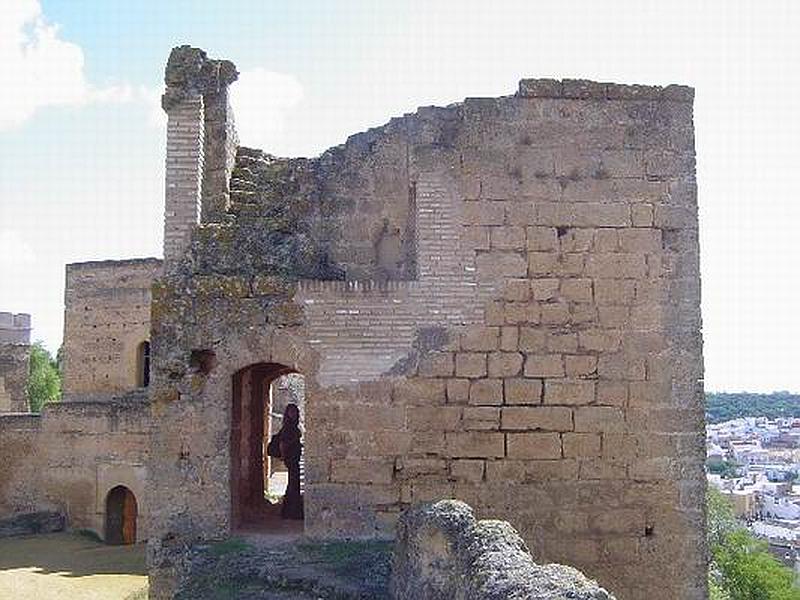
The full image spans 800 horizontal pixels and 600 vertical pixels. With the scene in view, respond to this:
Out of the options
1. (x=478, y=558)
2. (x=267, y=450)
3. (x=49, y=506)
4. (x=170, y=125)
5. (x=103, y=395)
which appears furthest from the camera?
(x=103, y=395)

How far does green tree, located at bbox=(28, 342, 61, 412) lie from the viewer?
39094 mm

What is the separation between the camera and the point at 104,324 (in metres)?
24.5

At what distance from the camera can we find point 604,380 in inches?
328

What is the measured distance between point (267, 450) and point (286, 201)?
3613 mm

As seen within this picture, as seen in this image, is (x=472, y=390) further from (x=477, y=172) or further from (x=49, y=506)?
(x=49, y=506)

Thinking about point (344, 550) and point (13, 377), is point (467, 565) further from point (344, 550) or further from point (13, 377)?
point (13, 377)

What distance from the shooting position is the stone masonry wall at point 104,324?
2422cm

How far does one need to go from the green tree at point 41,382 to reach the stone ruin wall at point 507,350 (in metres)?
31.8

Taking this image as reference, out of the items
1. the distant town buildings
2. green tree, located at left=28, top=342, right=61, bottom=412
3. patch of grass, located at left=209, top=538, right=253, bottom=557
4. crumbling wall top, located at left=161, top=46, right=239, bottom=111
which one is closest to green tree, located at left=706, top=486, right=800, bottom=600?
the distant town buildings

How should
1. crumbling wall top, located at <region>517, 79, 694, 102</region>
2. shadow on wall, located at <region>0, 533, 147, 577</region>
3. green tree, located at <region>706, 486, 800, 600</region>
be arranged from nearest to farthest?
crumbling wall top, located at <region>517, 79, 694, 102</region> → shadow on wall, located at <region>0, 533, 147, 577</region> → green tree, located at <region>706, 486, 800, 600</region>

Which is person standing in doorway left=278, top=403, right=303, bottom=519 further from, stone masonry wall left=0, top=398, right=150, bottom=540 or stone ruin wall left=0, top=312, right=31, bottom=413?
stone ruin wall left=0, top=312, right=31, bottom=413

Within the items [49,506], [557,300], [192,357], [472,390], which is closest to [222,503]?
[192,357]

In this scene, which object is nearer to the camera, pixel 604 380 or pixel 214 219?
pixel 604 380

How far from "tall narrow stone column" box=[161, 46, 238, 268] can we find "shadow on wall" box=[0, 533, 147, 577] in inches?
407
